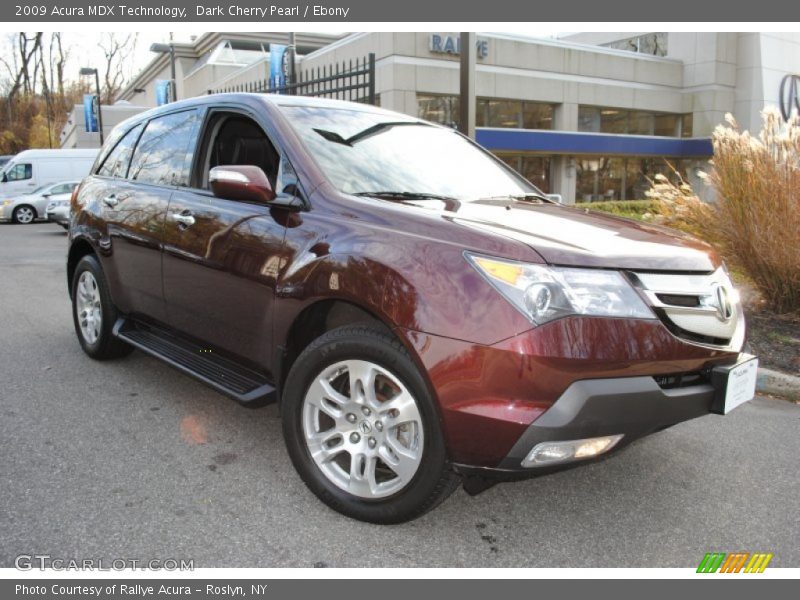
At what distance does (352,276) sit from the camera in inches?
109

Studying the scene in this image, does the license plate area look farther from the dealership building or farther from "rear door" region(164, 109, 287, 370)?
the dealership building

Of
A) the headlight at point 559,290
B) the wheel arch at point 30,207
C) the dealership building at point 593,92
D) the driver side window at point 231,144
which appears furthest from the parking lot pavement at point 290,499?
the dealership building at point 593,92

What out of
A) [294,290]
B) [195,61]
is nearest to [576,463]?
[294,290]

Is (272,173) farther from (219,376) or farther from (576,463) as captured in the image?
(576,463)

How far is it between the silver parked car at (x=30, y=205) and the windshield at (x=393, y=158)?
67.9 ft

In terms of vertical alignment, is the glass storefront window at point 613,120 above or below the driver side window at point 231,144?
above

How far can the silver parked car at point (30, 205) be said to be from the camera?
21812mm

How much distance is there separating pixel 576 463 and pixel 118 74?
6716 cm

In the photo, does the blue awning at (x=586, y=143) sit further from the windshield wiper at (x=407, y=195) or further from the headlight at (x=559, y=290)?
the headlight at (x=559, y=290)

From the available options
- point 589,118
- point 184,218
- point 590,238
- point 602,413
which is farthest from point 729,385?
point 589,118

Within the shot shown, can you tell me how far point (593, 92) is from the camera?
30.3 m

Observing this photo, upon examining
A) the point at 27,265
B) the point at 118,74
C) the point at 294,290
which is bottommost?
the point at 27,265

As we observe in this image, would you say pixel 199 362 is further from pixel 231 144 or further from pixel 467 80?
pixel 467 80

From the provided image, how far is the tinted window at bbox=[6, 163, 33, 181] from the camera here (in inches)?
972
